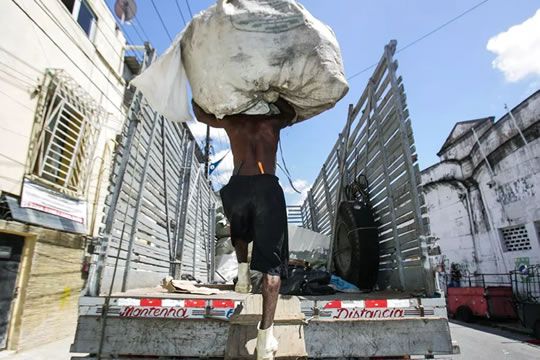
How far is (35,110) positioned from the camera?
22.9 feet

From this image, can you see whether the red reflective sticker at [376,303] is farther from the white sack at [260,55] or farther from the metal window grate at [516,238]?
the metal window grate at [516,238]

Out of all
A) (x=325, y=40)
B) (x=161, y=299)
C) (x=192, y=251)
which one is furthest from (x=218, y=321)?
(x=192, y=251)

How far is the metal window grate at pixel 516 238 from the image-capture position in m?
13.1

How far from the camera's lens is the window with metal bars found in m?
7.17

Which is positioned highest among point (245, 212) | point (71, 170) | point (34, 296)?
point (71, 170)

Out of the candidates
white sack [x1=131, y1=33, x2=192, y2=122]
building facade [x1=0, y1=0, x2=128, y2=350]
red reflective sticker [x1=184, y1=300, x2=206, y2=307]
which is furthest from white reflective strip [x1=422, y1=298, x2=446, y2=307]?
building facade [x1=0, y1=0, x2=128, y2=350]

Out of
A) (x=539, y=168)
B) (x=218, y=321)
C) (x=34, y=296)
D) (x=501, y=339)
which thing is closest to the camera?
(x=218, y=321)

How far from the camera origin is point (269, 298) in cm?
179

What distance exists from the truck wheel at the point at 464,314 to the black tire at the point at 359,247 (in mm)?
10915

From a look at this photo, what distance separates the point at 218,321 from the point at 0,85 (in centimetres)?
705

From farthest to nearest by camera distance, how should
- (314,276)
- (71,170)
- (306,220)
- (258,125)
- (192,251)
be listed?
(306,220)
(71,170)
(192,251)
(314,276)
(258,125)

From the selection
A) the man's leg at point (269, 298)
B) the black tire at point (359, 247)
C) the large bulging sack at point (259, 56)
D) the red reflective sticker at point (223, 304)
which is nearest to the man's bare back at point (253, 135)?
the large bulging sack at point (259, 56)

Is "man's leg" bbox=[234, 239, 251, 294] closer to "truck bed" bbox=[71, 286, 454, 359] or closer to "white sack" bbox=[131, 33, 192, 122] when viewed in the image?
"truck bed" bbox=[71, 286, 454, 359]

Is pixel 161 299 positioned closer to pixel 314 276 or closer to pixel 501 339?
pixel 314 276
